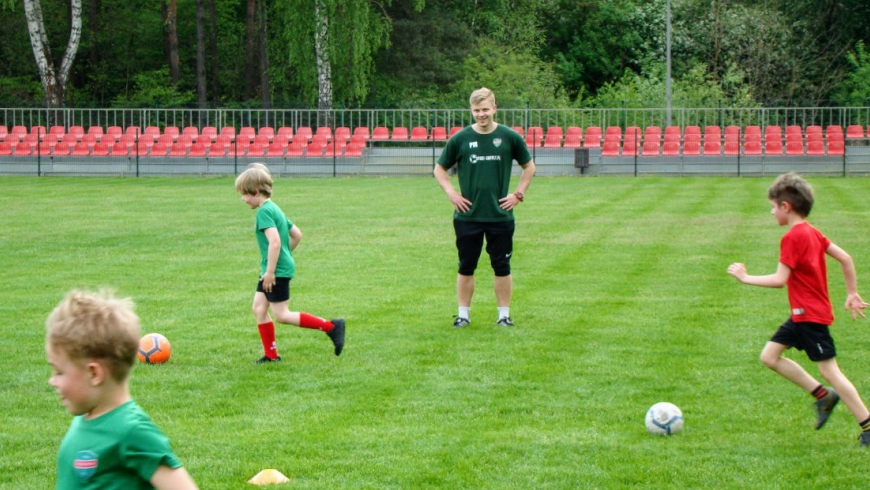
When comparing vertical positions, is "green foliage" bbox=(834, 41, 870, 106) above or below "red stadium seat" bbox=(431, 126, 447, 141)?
above

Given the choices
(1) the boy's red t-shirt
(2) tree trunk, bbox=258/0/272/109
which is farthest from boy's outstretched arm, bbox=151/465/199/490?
(2) tree trunk, bbox=258/0/272/109

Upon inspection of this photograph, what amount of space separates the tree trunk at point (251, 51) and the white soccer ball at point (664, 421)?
151 feet

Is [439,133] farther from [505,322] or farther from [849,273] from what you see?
[849,273]

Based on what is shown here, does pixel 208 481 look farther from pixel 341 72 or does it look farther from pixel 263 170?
pixel 341 72

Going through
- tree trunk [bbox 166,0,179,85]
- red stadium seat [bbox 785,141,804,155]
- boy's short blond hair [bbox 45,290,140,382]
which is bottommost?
boy's short blond hair [bbox 45,290,140,382]

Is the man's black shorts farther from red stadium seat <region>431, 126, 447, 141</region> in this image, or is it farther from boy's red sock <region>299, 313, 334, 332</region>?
red stadium seat <region>431, 126, 447, 141</region>

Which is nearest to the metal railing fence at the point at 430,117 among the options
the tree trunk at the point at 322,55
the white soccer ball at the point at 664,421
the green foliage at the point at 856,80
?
the tree trunk at the point at 322,55

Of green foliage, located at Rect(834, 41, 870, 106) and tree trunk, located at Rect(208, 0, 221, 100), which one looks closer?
green foliage, located at Rect(834, 41, 870, 106)

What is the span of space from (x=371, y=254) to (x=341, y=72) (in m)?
28.3

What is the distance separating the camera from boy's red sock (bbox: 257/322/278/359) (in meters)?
8.45

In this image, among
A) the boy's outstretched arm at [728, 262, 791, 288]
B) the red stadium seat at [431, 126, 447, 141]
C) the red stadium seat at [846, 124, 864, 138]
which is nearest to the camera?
the boy's outstretched arm at [728, 262, 791, 288]

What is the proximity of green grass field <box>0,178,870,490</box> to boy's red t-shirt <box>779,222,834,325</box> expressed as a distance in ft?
2.50

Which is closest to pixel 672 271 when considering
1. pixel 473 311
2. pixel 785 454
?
pixel 473 311

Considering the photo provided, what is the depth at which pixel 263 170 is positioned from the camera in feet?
26.5
